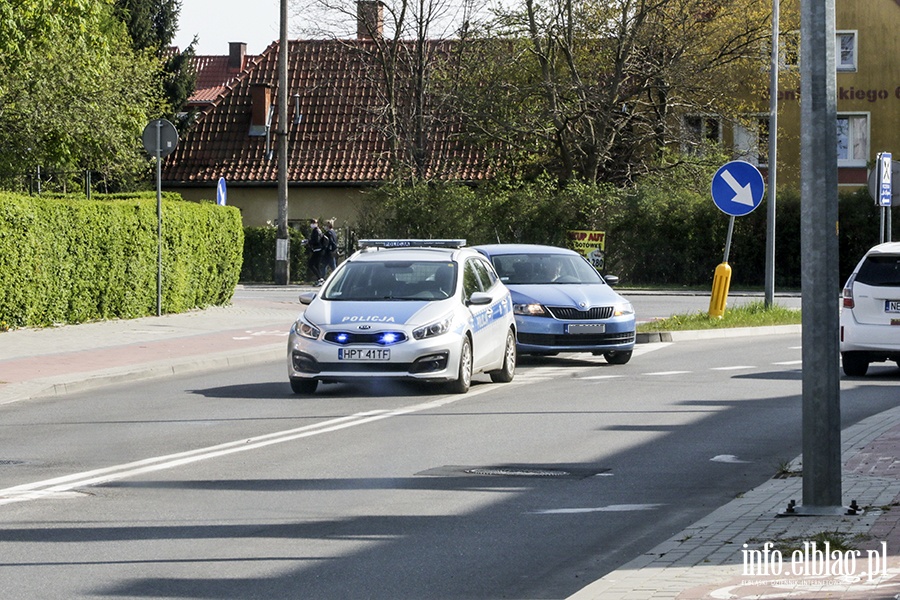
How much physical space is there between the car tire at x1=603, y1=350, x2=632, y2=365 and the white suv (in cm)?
286

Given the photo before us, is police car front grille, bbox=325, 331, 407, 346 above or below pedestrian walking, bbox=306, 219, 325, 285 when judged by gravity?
below

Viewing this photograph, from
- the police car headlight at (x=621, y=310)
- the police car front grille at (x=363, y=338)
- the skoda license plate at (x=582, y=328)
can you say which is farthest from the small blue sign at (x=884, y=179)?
the police car front grille at (x=363, y=338)

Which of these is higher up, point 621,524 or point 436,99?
point 436,99

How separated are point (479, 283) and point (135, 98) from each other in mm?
34802

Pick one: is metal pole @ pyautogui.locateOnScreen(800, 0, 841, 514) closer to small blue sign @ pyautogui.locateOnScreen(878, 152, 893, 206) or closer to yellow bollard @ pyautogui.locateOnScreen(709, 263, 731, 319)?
small blue sign @ pyautogui.locateOnScreen(878, 152, 893, 206)

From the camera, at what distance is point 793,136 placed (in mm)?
54750

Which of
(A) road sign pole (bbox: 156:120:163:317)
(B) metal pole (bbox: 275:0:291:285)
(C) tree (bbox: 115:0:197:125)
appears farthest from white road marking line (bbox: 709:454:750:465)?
(C) tree (bbox: 115:0:197:125)

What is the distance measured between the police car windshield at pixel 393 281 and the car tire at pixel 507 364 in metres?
1.26

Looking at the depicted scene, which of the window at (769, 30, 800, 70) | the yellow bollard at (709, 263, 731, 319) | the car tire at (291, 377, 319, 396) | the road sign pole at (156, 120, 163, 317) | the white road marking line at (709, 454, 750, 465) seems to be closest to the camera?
the white road marking line at (709, 454, 750, 465)

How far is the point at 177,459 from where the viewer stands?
37.5 feet

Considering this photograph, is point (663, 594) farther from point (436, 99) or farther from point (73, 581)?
point (436, 99)

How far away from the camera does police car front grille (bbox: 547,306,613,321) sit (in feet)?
64.7

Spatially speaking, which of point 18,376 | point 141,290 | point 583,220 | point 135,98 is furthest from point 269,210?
point 18,376

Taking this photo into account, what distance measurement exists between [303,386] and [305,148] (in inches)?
1638
